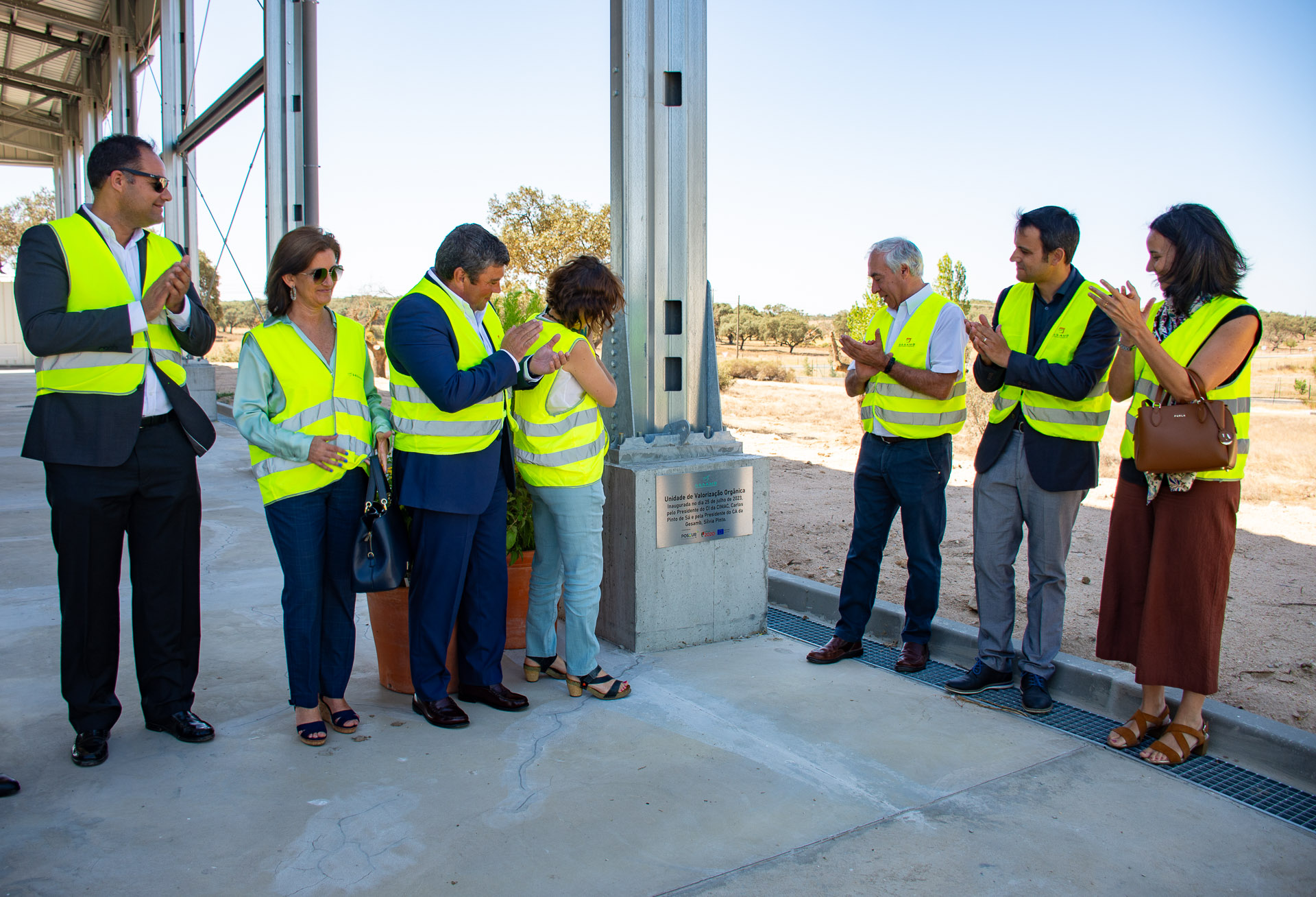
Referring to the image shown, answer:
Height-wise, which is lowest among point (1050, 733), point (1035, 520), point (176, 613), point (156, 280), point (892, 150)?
point (1050, 733)

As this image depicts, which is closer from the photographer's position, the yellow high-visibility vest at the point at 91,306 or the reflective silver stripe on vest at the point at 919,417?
the yellow high-visibility vest at the point at 91,306

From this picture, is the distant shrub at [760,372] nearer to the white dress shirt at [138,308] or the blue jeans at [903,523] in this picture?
the blue jeans at [903,523]

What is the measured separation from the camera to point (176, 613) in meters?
3.55

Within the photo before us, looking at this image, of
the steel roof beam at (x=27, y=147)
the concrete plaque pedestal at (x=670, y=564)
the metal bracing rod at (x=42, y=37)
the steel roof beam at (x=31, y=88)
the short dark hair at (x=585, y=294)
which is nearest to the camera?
the short dark hair at (x=585, y=294)

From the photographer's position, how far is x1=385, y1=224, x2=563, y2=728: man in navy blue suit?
136 inches

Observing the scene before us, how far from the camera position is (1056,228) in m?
3.88

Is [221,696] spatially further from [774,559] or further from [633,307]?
[774,559]

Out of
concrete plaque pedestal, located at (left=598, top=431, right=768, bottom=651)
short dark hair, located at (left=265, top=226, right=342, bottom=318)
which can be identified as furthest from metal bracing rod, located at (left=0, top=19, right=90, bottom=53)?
concrete plaque pedestal, located at (left=598, top=431, right=768, bottom=651)

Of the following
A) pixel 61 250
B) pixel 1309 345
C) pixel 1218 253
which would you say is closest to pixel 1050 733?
pixel 1218 253

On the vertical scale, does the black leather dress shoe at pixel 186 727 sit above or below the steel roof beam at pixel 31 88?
below

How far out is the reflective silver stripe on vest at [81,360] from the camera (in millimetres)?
3195

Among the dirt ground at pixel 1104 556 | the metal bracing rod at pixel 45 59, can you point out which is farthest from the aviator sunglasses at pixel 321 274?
the metal bracing rod at pixel 45 59

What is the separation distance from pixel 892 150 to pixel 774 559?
55075 mm

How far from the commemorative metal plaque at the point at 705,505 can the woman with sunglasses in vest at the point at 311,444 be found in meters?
1.53
